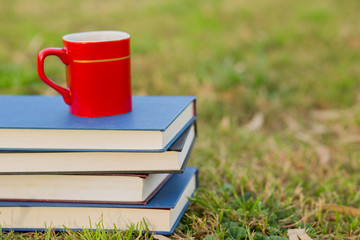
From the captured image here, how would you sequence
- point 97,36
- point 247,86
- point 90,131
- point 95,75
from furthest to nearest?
point 247,86 → point 97,36 → point 95,75 → point 90,131

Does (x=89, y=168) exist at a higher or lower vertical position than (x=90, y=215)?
higher

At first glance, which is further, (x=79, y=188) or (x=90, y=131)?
(x=79, y=188)

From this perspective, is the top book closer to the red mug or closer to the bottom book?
the red mug

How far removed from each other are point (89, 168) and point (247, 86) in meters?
2.20

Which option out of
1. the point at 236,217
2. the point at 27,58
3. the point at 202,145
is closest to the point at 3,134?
the point at 236,217

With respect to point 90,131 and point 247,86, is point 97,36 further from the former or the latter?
point 247,86

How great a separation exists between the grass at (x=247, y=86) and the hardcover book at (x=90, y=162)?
212 millimetres

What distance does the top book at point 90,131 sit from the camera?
1.57 meters

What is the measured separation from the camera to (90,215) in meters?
1.72

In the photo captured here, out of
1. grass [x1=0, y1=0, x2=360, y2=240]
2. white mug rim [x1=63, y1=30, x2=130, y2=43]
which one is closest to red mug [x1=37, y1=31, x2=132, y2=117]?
white mug rim [x1=63, y1=30, x2=130, y2=43]

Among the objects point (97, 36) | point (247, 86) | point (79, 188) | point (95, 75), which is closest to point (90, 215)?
point (79, 188)

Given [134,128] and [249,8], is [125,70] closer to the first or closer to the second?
[134,128]

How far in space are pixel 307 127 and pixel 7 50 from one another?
8.67 feet

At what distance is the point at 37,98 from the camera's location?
201 centimetres
